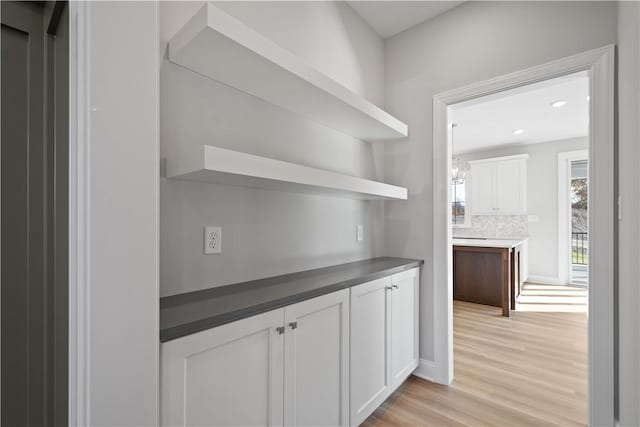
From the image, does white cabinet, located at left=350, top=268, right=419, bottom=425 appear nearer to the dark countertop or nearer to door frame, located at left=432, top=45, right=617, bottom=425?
the dark countertop

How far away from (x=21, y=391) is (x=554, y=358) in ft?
11.0

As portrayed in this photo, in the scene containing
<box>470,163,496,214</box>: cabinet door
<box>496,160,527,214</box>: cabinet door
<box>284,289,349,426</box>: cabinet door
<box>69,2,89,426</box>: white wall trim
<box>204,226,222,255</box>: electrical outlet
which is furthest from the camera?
<box>470,163,496,214</box>: cabinet door

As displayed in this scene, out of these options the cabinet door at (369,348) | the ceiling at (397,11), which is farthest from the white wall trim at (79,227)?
the ceiling at (397,11)

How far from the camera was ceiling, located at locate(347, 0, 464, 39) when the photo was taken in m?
2.18

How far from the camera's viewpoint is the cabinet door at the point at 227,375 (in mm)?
909

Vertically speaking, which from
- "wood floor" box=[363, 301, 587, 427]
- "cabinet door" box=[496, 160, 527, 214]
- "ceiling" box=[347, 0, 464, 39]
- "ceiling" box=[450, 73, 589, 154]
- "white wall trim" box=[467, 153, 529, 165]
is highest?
"ceiling" box=[347, 0, 464, 39]

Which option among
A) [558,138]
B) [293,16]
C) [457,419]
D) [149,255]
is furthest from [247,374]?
[558,138]

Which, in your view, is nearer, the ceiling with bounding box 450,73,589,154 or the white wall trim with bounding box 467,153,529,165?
the ceiling with bounding box 450,73,589,154

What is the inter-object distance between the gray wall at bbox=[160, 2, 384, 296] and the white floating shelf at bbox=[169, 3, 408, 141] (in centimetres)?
7

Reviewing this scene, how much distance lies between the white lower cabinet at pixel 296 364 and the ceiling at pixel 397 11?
6.31 feet

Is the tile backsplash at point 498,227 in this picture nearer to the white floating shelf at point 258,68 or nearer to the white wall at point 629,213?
the white wall at point 629,213

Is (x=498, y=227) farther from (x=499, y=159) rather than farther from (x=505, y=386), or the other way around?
(x=505, y=386)

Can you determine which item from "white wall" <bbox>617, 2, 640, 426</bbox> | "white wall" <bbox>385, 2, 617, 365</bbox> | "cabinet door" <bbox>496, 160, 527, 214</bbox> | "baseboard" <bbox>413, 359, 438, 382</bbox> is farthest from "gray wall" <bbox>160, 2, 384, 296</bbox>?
"cabinet door" <bbox>496, 160, 527, 214</bbox>

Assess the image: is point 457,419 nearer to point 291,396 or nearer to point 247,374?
point 291,396
